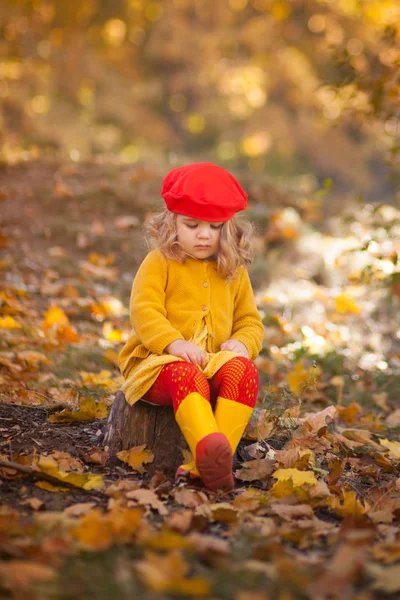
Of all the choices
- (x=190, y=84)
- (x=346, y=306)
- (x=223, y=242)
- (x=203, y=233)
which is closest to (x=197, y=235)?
(x=203, y=233)

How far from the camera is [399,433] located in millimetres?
4316

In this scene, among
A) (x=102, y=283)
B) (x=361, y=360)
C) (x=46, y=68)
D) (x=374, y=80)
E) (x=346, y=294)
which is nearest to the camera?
(x=374, y=80)

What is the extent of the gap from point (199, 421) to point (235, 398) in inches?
8.4

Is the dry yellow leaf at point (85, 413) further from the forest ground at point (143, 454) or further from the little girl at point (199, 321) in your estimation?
the little girl at point (199, 321)

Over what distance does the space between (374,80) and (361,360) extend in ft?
6.87

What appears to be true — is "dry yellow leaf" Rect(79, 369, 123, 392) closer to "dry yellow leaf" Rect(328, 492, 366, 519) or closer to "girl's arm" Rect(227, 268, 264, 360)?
"girl's arm" Rect(227, 268, 264, 360)

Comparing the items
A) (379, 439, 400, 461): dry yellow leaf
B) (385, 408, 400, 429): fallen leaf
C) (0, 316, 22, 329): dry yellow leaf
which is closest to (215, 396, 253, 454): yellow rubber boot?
(379, 439, 400, 461): dry yellow leaf

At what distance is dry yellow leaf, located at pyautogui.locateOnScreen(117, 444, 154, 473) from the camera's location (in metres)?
2.99

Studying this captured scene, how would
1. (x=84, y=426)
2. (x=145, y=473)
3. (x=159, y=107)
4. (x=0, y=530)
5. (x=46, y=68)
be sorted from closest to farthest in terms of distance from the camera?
(x=0, y=530), (x=145, y=473), (x=84, y=426), (x=46, y=68), (x=159, y=107)

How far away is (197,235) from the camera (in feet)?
10.0

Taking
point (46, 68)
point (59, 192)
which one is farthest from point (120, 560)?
point (46, 68)

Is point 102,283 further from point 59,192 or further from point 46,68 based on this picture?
point 46,68

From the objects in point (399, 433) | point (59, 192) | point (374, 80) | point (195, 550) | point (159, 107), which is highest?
point (159, 107)

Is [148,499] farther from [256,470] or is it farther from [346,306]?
[346,306]
